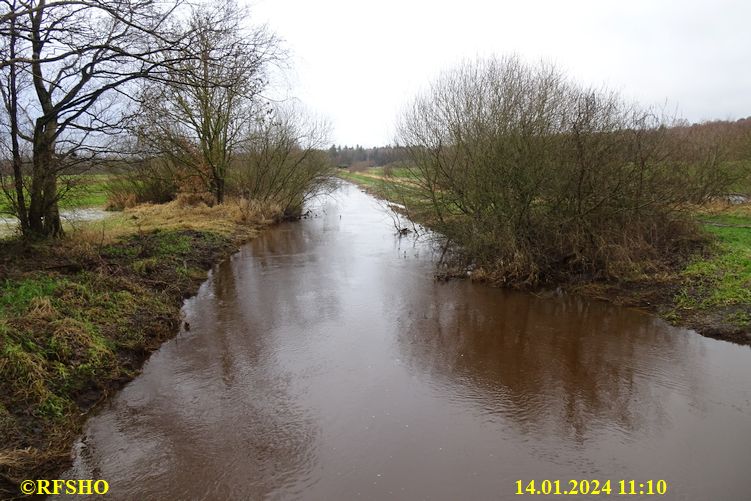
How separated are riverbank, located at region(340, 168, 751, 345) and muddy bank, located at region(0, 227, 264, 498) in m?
6.86

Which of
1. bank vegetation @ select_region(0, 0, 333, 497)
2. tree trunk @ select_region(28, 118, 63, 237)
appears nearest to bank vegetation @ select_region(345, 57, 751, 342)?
bank vegetation @ select_region(0, 0, 333, 497)

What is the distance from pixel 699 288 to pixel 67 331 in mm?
10706

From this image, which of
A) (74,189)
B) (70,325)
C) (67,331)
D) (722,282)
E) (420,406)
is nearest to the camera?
(420,406)

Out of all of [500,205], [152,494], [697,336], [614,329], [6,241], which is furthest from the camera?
[500,205]

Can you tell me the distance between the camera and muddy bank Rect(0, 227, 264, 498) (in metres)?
4.64

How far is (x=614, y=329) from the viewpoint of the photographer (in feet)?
27.2

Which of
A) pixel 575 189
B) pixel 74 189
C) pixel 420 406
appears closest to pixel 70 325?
pixel 420 406

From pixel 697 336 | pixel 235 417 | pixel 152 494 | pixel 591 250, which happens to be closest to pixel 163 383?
pixel 235 417

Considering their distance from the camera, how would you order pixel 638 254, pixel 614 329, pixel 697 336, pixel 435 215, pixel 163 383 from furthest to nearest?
1. pixel 435 215
2. pixel 638 254
3. pixel 614 329
4. pixel 697 336
5. pixel 163 383

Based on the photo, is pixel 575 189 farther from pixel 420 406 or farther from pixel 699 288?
pixel 420 406

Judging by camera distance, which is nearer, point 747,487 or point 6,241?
point 747,487

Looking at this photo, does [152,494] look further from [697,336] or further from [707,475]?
[697,336]

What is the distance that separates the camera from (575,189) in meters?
10.6

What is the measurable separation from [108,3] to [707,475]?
34.8 feet
